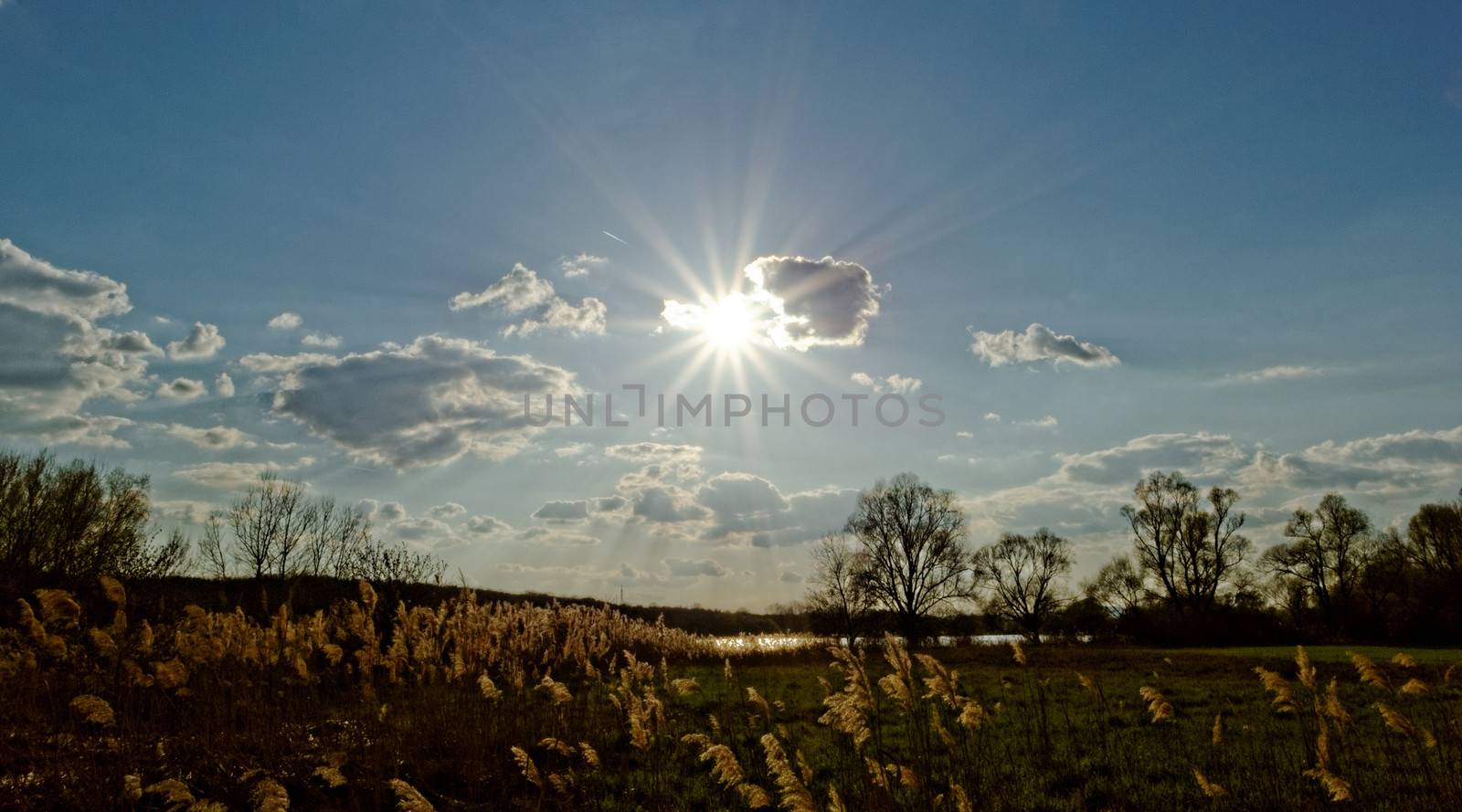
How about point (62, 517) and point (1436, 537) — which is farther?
point (1436, 537)

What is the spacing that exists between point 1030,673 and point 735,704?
9662 mm

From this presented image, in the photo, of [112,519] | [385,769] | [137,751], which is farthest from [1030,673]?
[112,519]

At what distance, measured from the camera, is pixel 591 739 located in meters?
10.3

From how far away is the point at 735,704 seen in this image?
13945 mm

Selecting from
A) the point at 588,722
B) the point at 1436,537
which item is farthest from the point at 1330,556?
the point at 588,722

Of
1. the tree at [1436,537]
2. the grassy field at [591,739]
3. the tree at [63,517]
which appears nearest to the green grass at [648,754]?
the grassy field at [591,739]

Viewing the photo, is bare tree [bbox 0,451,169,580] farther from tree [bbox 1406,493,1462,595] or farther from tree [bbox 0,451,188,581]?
tree [bbox 1406,493,1462,595]

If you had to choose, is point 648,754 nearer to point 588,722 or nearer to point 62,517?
point 588,722

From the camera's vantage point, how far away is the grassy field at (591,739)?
6.89m

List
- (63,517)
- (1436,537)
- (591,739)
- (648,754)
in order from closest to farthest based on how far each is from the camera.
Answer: (648,754), (591,739), (63,517), (1436,537)

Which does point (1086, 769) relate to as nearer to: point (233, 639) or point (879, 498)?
point (233, 639)

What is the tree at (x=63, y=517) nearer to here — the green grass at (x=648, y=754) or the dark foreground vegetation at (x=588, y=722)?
the dark foreground vegetation at (x=588, y=722)

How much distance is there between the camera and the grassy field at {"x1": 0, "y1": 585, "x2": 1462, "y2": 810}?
6887 mm

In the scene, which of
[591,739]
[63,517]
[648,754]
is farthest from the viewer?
[63,517]
